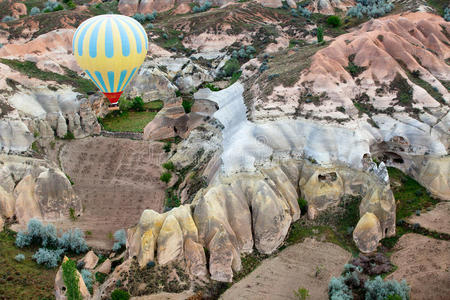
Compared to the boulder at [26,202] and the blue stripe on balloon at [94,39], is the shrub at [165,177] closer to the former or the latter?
the boulder at [26,202]

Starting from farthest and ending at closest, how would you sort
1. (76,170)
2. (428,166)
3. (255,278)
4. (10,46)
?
(10,46) < (76,170) < (428,166) < (255,278)

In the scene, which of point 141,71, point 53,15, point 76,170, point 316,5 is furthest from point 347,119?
point 53,15

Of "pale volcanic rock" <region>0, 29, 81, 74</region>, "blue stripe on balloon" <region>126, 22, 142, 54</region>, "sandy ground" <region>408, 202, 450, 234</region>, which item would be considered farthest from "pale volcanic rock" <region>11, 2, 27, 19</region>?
"sandy ground" <region>408, 202, 450, 234</region>

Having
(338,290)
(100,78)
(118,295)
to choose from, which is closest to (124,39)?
(100,78)

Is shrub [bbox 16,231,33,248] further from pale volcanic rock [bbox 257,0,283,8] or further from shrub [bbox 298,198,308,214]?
pale volcanic rock [bbox 257,0,283,8]

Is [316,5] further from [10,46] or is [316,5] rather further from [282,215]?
[282,215]

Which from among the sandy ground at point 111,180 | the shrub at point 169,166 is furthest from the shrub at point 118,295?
the shrub at point 169,166
